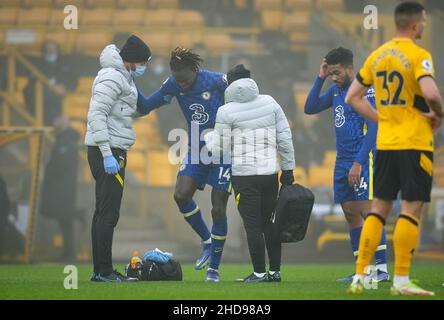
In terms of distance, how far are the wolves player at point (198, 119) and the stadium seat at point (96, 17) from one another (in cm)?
1122

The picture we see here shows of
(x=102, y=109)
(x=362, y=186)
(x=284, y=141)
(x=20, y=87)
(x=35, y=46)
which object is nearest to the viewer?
(x=102, y=109)

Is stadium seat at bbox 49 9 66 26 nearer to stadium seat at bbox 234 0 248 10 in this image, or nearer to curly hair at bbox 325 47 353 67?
stadium seat at bbox 234 0 248 10

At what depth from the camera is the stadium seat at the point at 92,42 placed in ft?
63.9

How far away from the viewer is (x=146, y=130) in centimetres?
1892

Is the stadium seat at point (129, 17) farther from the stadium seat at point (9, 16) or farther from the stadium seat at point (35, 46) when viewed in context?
the stadium seat at point (9, 16)

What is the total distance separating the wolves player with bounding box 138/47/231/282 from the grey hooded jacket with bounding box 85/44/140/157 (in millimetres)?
579

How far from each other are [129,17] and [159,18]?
0.63 m

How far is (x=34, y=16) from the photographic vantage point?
65.2 ft

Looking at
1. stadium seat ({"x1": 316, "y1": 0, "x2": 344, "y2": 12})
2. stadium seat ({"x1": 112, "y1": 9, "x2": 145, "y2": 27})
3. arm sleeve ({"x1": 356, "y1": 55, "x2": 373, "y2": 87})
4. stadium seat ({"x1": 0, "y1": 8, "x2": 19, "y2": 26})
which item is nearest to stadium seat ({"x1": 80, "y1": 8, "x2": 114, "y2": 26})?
stadium seat ({"x1": 112, "y1": 9, "x2": 145, "y2": 27})

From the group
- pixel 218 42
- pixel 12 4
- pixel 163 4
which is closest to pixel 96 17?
pixel 163 4

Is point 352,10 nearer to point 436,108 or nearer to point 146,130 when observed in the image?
point 146,130

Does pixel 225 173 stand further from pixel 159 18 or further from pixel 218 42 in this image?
pixel 159 18

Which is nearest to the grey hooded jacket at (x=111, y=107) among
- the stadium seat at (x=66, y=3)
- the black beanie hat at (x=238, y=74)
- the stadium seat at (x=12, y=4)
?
the black beanie hat at (x=238, y=74)

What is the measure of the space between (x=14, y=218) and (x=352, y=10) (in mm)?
9616
